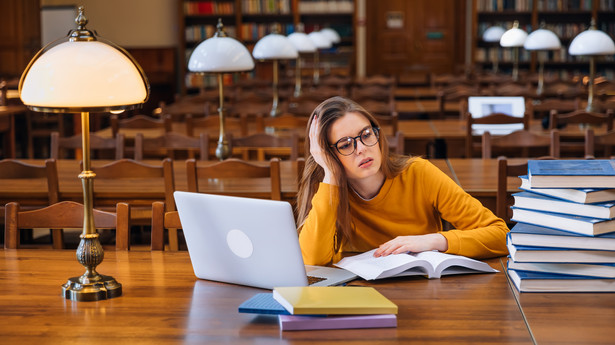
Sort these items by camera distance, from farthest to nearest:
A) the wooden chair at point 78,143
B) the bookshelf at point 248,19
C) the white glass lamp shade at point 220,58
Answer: the bookshelf at point 248,19
the wooden chair at point 78,143
the white glass lamp shade at point 220,58

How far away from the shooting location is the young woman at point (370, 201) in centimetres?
211

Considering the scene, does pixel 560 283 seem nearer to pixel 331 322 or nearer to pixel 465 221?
pixel 465 221

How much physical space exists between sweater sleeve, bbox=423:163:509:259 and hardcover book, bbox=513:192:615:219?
8.5 inches

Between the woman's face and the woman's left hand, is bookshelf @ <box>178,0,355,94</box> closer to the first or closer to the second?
the woman's face

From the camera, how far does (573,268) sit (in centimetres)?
184

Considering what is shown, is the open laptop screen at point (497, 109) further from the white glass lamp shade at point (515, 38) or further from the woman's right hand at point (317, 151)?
the woman's right hand at point (317, 151)

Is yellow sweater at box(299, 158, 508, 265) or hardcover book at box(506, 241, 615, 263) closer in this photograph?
hardcover book at box(506, 241, 615, 263)

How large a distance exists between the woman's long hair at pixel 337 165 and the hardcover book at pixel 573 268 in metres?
0.54

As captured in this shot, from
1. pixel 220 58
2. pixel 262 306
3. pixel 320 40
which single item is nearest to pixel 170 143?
pixel 220 58

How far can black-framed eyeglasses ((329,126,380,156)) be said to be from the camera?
2.16 meters

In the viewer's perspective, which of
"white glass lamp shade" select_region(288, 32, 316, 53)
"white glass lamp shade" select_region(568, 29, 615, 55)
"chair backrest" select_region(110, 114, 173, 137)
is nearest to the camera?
"chair backrest" select_region(110, 114, 173, 137)

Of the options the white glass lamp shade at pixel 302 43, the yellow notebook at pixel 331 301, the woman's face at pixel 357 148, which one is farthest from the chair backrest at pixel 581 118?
the yellow notebook at pixel 331 301

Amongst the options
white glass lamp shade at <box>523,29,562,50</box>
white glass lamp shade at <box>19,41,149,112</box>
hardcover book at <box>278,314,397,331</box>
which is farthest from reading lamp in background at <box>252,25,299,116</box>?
hardcover book at <box>278,314,397,331</box>

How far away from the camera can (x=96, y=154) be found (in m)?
5.47
